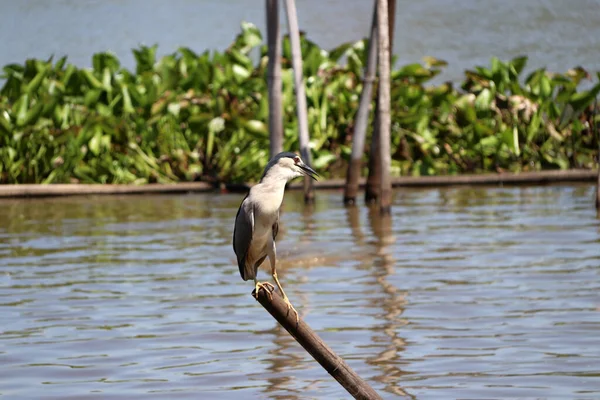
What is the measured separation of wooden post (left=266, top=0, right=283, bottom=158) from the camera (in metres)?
20.2

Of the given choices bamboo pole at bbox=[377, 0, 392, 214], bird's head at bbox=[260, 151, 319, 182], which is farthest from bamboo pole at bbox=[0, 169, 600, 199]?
bird's head at bbox=[260, 151, 319, 182]

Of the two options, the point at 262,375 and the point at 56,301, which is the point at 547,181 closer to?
the point at 56,301

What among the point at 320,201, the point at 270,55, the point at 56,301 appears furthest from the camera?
the point at 320,201

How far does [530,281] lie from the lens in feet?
41.3

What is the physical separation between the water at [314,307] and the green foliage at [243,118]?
508 cm

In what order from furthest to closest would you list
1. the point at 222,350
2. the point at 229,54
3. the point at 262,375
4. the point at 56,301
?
1. the point at 229,54
2. the point at 56,301
3. the point at 222,350
4. the point at 262,375

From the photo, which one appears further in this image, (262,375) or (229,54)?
(229,54)

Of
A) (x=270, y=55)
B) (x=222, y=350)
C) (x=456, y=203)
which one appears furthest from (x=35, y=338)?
(x=456, y=203)

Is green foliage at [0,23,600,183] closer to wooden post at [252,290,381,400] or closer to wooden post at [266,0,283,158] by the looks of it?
wooden post at [266,0,283,158]

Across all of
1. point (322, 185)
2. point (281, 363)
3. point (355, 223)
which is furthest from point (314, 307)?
point (322, 185)

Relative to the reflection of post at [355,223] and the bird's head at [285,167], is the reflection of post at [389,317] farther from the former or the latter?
the bird's head at [285,167]

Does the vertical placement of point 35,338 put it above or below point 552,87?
below

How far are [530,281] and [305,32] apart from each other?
1360 cm

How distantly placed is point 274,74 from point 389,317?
1009cm
